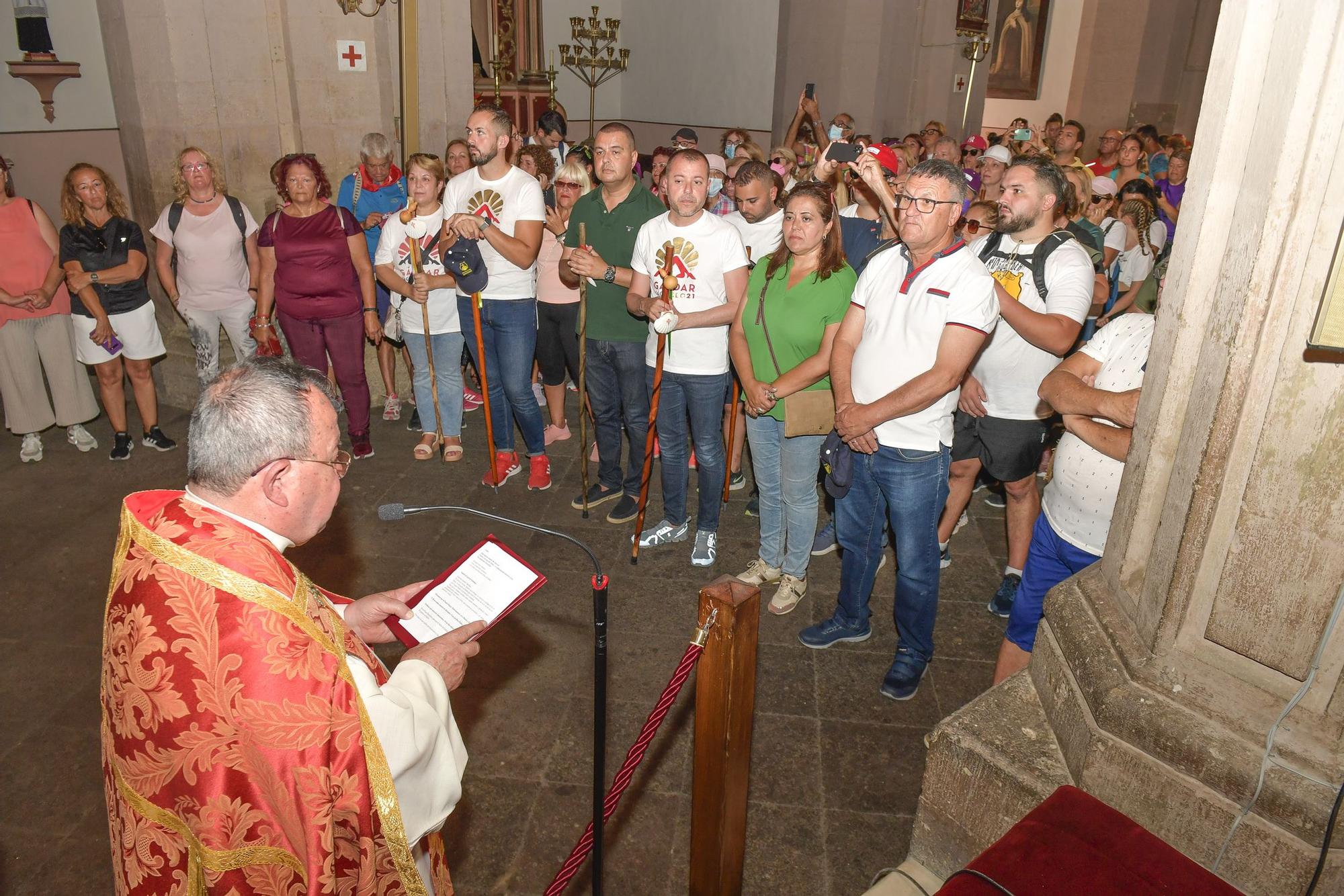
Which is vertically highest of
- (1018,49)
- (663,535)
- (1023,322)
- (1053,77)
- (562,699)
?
(1018,49)

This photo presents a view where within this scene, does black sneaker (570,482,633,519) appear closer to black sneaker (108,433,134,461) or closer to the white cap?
black sneaker (108,433,134,461)

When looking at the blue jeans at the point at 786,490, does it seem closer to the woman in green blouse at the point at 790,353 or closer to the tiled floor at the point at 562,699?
the woman in green blouse at the point at 790,353

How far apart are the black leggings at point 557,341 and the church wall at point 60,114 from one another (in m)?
5.47

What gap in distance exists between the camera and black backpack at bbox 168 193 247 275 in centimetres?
605

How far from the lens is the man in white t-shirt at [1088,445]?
274cm

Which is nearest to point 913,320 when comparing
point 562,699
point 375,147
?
point 562,699

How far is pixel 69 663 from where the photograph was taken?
4.00m

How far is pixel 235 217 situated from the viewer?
612cm

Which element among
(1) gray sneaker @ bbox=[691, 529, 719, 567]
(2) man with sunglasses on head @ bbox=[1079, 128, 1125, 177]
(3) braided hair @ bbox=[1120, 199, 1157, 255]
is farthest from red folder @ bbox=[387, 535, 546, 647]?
(2) man with sunglasses on head @ bbox=[1079, 128, 1125, 177]

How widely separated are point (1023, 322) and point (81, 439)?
6.10 meters

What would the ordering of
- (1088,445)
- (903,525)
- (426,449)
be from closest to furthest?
(1088,445) < (903,525) < (426,449)

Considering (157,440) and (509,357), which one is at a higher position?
(509,357)

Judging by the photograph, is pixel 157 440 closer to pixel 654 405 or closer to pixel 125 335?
pixel 125 335

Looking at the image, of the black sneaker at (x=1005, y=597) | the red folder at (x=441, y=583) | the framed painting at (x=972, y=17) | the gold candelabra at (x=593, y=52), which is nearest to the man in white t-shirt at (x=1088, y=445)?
the black sneaker at (x=1005, y=597)
